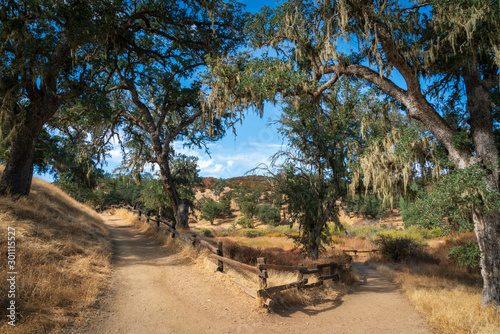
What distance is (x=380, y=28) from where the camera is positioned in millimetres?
6309

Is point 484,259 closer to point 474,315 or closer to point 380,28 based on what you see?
point 474,315

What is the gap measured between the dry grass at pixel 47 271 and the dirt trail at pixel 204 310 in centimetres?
45

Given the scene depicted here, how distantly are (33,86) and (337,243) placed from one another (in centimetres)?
2661

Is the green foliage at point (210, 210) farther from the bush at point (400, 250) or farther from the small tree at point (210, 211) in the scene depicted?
the bush at point (400, 250)

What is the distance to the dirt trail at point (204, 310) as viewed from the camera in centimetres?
496

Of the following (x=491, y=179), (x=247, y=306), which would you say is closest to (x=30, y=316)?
(x=247, y=306)

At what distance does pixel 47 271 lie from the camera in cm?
527

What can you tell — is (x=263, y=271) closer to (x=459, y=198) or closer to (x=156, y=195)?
(x=459, y=198)

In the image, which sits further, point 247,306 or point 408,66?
point 408,66

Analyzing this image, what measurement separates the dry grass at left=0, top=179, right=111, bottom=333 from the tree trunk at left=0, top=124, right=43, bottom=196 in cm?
60

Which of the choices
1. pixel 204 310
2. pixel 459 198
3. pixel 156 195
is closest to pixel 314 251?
pixel 459 198

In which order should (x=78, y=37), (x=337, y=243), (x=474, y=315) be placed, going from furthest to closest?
(x=337, y=243) < (x=78, y=37) < (x=474, y=315)

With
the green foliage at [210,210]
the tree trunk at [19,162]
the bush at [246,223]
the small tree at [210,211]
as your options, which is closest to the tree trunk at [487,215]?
the tree trunk at [19,162]

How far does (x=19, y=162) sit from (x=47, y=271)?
18.4 ft
